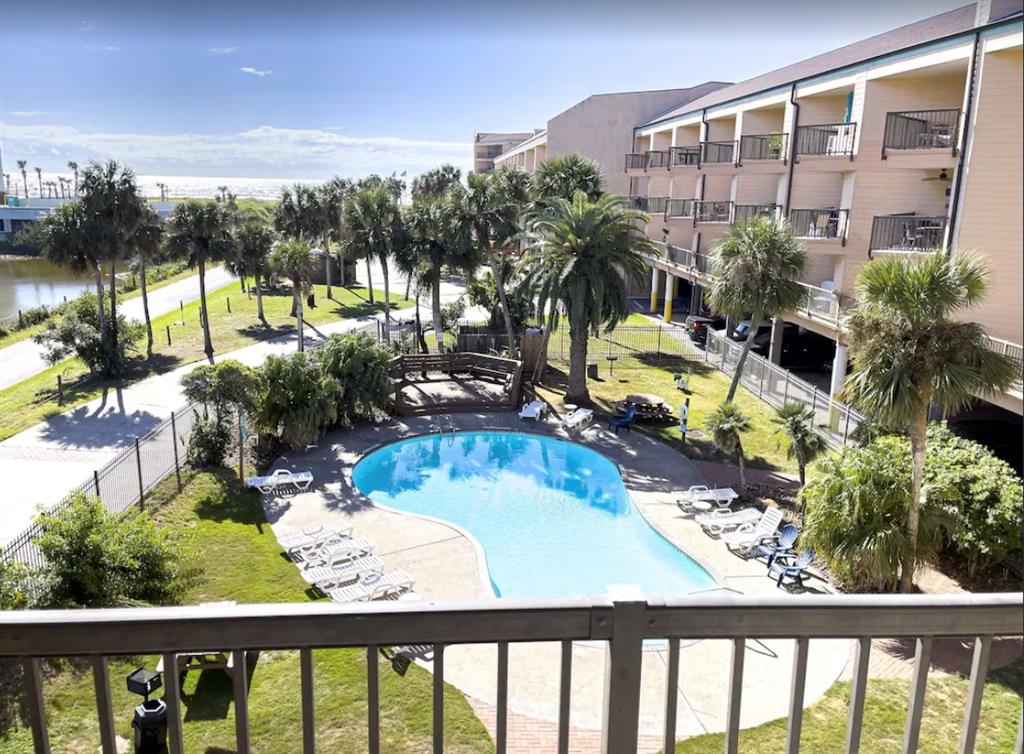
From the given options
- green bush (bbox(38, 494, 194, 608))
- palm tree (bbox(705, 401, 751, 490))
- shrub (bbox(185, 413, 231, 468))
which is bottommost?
shrub (bbox(185, 413, 231, 468))

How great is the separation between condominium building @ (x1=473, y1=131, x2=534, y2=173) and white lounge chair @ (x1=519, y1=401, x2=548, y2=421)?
92.6 metres

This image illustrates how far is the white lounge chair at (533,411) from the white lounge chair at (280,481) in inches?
Answer: 317

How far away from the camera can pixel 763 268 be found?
20.8 m

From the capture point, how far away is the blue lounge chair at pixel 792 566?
45.6 feet

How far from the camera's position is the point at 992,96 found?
16.3m

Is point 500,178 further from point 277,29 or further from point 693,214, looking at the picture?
point 277,29

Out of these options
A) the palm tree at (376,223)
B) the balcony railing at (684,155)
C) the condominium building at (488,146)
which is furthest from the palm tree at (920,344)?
the condominium building at (488,146)

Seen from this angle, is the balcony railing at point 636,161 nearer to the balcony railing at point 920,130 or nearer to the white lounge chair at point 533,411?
the balcony railing at point 920,130

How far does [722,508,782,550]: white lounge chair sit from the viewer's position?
15.7m

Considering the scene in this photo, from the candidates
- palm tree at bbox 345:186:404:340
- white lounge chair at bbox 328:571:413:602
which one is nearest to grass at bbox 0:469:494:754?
white lounge chair at bbox 328:571:413:602

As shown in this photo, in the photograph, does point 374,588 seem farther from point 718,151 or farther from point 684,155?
point 684,155

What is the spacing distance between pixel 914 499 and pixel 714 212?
2513 centimetres

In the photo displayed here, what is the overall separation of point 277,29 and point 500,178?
29848mm

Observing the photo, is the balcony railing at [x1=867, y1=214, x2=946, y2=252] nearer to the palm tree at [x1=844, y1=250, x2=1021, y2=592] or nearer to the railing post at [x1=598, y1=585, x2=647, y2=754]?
the palm tree at [x1=844, y1=250, x2=1021, y2=592]
